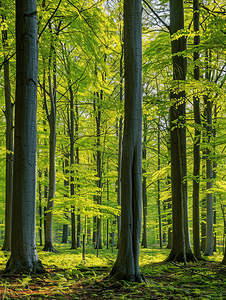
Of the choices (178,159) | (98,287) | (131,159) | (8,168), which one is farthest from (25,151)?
(178,159)

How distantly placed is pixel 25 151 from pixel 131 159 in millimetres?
1949

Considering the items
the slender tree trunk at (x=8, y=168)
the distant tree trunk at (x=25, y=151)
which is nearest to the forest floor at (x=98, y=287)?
the distant tree trunk at (x=25, y=151)

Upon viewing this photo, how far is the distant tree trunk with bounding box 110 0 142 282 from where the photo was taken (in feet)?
14.0

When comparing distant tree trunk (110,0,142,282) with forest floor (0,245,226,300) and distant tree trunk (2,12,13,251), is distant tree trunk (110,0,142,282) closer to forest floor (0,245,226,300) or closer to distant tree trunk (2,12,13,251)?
forest floor (0,245,226,300)

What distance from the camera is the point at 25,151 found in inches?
174

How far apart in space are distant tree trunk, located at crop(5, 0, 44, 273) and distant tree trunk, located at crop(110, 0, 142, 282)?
155cm

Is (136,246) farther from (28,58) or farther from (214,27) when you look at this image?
(214,27)

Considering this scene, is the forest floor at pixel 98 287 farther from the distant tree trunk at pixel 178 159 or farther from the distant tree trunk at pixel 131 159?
the distant tree trunk at pixel 178 159

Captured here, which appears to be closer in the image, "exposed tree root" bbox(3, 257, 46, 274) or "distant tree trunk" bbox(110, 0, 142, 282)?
"exposed tree root" bbox(3, 257, 46, 274)

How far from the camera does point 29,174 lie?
174 inches

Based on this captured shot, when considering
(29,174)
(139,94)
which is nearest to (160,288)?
(29,174)

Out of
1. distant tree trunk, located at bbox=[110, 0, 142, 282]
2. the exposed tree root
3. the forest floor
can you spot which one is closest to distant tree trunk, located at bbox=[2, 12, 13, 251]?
the forest floor

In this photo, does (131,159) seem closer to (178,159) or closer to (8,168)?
(178,159)

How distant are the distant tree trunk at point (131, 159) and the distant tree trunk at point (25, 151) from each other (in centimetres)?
155
